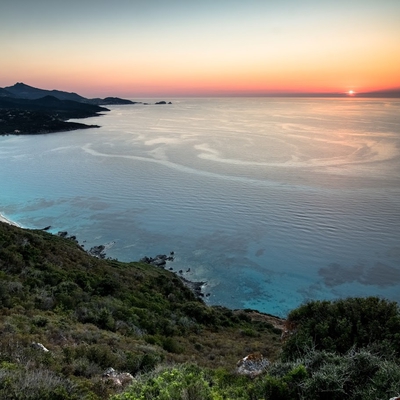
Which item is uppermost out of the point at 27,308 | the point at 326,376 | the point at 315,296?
the point at 326,376

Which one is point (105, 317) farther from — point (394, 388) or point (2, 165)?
point (2, 165)

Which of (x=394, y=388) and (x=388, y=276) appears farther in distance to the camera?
(x=388, y=276)

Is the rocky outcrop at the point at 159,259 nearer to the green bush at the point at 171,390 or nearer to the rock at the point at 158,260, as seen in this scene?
the rock at the point at 158,260

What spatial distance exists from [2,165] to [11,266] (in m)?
55.2

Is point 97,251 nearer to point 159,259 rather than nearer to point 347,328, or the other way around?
point 159,259

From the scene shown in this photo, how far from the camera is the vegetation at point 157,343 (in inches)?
216

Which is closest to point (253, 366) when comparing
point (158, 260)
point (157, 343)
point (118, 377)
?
point (118, 377)

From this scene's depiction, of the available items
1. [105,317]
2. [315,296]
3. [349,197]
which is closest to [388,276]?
[315,296]

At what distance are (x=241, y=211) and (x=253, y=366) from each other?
28496 millimetres

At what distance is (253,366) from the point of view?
8102 millimetres

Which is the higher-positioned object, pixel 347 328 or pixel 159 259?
pixel 347 328

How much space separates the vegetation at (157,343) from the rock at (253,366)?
28 centimetres

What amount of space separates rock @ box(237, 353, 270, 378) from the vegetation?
0.28 meters

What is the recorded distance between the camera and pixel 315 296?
73.9ft
